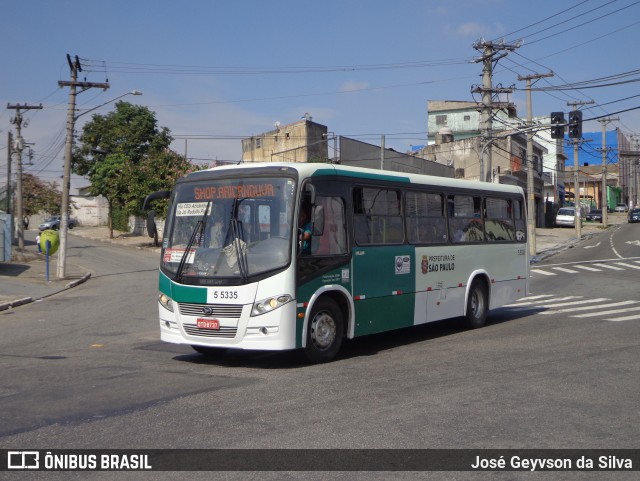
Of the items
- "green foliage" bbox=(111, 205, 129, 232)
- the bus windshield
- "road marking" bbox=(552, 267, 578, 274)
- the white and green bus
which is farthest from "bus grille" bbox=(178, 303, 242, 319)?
"green foliage" bbox=(111, 205, 129, 232)

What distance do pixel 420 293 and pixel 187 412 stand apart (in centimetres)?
646

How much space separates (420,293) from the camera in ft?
44.2

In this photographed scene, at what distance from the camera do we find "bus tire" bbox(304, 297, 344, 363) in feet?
35.7

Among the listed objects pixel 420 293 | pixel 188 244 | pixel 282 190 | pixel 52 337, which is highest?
pixel 282 190

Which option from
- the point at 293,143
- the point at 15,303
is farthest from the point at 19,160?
the point at 15,303

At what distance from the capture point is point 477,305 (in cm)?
1559

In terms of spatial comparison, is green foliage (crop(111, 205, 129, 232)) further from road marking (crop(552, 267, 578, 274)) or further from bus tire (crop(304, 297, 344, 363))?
bus tire (crop(304, 297, 344, 363))

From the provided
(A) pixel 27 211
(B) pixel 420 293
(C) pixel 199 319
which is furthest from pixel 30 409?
(A) pixel 27 211

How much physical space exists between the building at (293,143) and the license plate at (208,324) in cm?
4357

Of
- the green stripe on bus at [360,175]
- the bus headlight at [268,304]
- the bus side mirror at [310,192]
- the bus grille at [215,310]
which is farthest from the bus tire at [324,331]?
the green stripe on bus at [360,175]

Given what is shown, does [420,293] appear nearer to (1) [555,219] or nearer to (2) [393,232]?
(2) [393,232]

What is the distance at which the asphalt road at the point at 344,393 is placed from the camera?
6781mm

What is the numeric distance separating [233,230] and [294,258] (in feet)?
3.23

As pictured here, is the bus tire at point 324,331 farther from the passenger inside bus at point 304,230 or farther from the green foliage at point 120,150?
the green foliage at point 120,150
